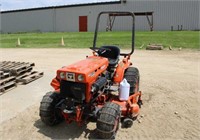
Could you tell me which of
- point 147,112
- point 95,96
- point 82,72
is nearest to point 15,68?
point 95,96

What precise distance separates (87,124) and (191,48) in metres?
11.8

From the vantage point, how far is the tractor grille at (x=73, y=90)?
4.33 meters

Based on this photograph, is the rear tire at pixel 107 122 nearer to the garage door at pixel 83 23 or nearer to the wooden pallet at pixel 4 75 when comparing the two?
the wooden pallet at pixel 4 75

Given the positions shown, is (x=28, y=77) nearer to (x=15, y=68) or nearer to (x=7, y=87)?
(x=15, y=68)

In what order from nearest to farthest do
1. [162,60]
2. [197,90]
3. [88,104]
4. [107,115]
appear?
[107,115] < [88,104] < [197,90] < [162,60]

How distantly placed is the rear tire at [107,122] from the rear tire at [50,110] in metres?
0.83

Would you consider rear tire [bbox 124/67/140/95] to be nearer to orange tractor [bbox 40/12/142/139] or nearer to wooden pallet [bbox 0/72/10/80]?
orange tractor [bbox 40/12/142/139]

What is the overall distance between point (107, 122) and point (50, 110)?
1033 mm

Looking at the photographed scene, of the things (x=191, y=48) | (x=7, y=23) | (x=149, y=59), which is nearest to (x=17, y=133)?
(x=149, y=59)

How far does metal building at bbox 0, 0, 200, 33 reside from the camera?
32.5 m

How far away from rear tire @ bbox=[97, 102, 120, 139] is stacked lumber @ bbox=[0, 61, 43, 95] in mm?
3610

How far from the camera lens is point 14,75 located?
26.2ft

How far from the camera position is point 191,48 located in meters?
15.5

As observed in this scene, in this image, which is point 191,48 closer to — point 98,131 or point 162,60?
point 162,60
